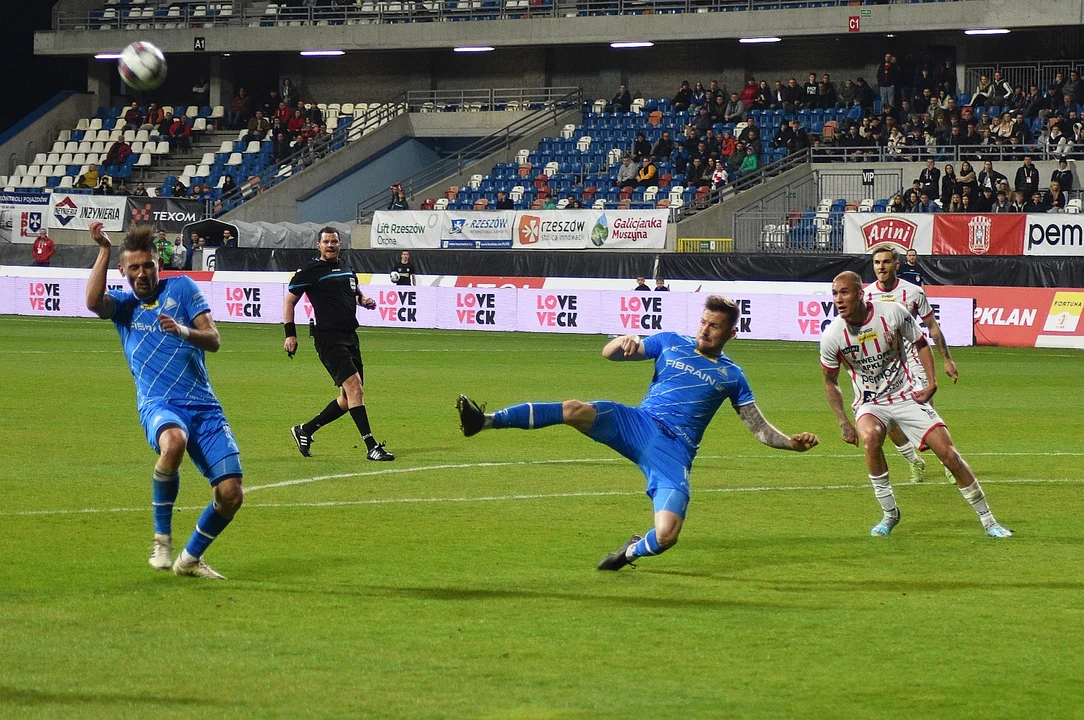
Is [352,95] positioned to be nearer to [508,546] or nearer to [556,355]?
[556,355]

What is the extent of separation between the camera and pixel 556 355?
28578 millimetres

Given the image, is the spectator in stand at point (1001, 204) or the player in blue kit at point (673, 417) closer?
the player in blue kit at point (673, 417)

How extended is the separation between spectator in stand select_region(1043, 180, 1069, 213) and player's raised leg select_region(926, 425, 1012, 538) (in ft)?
87.7

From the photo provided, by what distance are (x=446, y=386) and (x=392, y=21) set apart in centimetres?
3406

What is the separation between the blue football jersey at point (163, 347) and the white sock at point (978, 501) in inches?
207

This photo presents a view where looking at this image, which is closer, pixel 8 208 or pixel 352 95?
pixel 8 208

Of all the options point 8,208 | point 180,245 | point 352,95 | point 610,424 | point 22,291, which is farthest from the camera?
point 352,95

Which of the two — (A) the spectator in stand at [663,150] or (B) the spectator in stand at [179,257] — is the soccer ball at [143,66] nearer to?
(B) the spectator in stand at [179,257]


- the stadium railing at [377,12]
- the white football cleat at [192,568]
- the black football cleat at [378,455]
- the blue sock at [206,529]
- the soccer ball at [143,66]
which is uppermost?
the stadium railing at [377,12]

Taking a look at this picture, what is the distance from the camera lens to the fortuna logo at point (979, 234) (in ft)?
117

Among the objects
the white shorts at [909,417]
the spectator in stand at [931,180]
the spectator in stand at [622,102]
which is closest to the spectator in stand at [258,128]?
the spectator in stand at [622,102]

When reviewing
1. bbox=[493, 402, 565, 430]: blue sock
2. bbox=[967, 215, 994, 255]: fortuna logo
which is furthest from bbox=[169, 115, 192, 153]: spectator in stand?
bbox=[493, 402, 565, 430]: blue sock

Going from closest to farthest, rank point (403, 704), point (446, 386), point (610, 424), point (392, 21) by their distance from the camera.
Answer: point (403, 704) → point (610, 424) → point (446, 386) → point (392, 21)

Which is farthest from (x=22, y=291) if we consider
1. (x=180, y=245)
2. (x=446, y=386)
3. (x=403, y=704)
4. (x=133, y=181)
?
(x=403, y=704)
